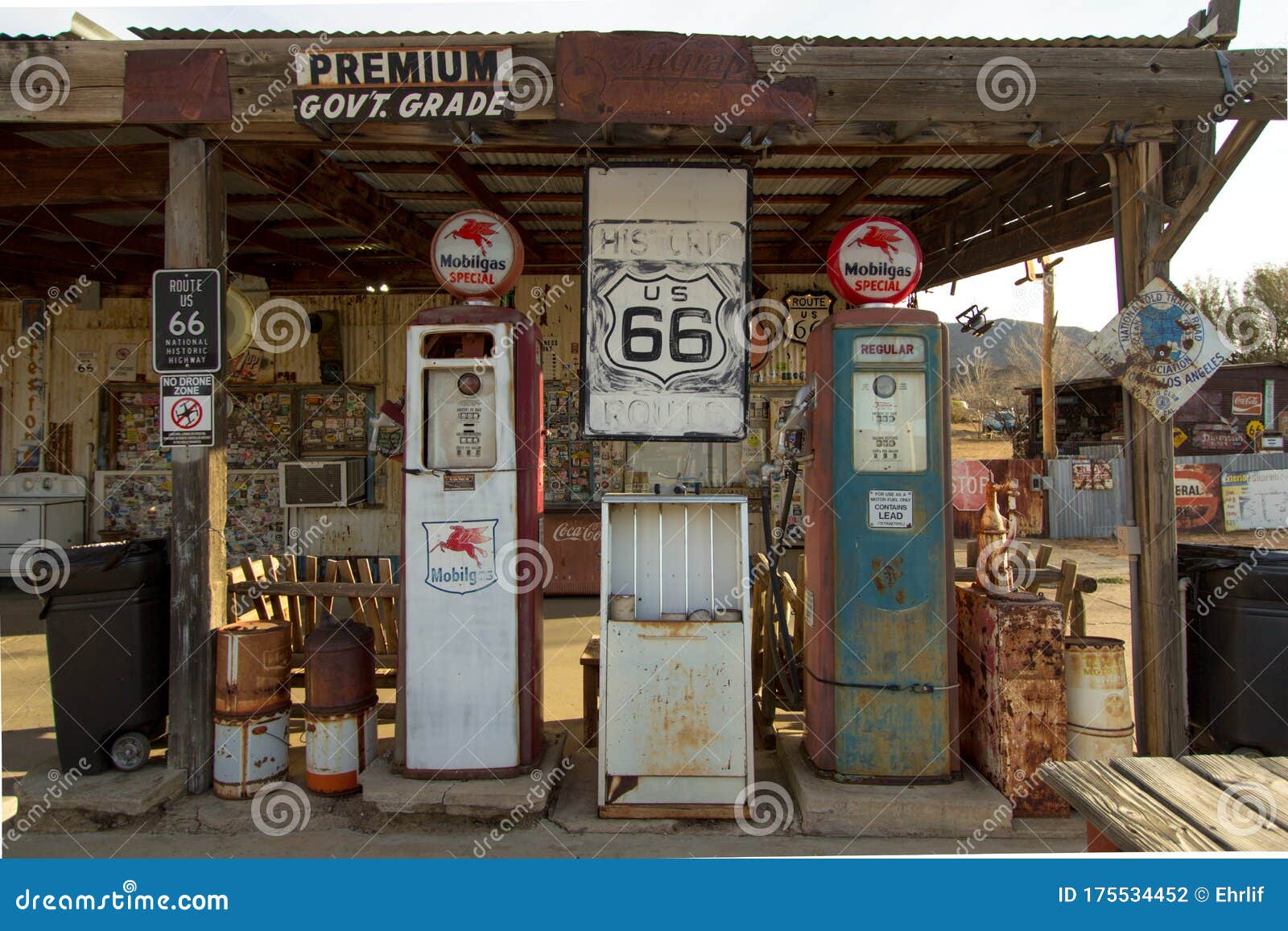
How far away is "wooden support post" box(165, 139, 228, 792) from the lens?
427cm

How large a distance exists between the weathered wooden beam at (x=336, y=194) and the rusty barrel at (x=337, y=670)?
2880 mm

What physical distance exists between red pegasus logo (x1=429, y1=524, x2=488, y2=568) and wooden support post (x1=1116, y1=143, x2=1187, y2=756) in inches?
146

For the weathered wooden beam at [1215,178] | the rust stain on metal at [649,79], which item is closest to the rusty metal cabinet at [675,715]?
the rust stain on metal at [649,79]

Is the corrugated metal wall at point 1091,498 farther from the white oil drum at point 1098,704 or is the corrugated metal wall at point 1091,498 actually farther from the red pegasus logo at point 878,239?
the red pegasus logo at point 878,239

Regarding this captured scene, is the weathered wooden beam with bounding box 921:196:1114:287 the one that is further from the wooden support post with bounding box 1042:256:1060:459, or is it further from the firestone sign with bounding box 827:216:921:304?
the wooden support post with bounding box 1042:256:1060:459

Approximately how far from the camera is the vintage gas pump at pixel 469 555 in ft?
13.4

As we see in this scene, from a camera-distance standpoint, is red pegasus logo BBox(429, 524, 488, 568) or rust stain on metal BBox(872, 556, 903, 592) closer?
rust stain on metal BBox(872, 556, 903, 592)

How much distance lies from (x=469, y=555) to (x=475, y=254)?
1.66 metres

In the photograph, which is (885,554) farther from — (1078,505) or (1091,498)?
(1091,498)

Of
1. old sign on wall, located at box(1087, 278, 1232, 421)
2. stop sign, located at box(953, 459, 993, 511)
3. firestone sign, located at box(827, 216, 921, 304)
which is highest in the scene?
firestone sign, located at box(827, 216, 921, 304)

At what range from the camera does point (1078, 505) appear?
16.5m

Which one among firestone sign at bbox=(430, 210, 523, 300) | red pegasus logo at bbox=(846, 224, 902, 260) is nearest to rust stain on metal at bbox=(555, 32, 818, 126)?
firestone sign at bbox=(430, 210, 523, 300)

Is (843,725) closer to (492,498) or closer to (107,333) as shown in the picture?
(492,498)

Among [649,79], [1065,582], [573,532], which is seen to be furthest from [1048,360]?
[649,79]
